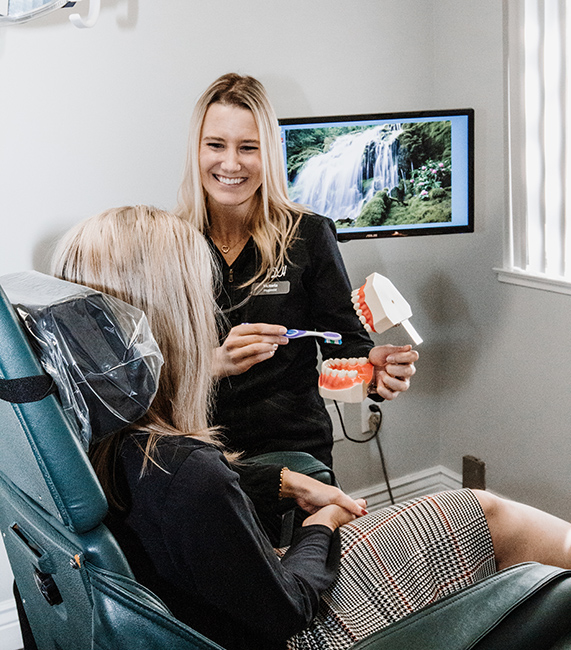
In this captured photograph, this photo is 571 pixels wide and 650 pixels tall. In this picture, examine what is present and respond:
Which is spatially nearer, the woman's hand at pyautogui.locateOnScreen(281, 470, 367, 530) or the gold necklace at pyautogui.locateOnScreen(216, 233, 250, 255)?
the woman's hand at pyautogui.locateOnScreen(281, 470, 367, 530)

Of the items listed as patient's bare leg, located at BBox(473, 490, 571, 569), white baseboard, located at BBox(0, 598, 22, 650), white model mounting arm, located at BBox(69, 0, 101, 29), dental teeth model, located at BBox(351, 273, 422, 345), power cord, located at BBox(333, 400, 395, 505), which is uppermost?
white model mounting arm, located at BBox(69, 0, 101, 29)

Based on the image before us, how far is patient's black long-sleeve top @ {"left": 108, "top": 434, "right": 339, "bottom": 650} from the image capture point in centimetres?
89

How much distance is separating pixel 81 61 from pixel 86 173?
290mm

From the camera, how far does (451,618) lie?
2.74ft

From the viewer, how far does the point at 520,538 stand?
4.20 feet

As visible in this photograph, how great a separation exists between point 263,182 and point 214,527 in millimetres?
1021

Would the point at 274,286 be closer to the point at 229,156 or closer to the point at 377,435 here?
the point at 229,156

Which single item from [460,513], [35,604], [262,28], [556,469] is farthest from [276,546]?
[262,28]

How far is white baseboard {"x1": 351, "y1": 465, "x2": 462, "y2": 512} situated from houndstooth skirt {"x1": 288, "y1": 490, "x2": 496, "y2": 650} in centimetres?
134

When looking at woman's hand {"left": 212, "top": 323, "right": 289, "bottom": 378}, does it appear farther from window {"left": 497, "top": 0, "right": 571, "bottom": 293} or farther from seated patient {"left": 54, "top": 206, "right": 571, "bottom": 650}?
window {"left": 497, "top": 0, "right": 571, "bottom": 293}

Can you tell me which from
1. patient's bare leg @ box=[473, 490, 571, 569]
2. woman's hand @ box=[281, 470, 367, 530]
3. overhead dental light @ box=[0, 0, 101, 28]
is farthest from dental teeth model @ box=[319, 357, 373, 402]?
overhead dental light @ box=[0, 0, 101, 28]

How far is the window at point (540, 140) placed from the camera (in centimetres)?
205

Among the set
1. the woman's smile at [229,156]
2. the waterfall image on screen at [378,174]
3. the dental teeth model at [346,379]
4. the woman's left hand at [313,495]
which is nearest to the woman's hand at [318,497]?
the woman's left hand at [313,495]

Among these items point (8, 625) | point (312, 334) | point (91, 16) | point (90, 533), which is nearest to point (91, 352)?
point (90, 533)
